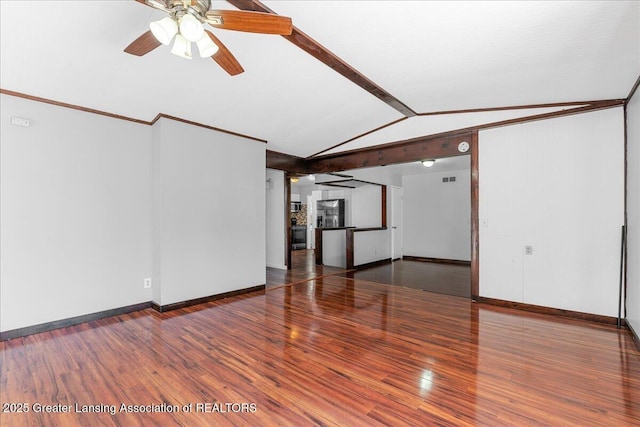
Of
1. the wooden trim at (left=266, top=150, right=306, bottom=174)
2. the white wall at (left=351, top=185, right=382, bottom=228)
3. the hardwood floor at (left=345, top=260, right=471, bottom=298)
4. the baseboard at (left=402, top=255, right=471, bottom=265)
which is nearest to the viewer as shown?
the hardwood floor at (left=345, top=260, right=471, bottom=298)

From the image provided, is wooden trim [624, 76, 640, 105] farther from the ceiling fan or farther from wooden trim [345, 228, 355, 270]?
wooden trim [345, 228, 355, 270]

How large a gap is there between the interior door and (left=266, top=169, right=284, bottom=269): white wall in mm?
3166

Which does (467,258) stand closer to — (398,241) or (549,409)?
(398,241)

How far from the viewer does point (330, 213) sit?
9219 millimetres

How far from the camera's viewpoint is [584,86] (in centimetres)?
295

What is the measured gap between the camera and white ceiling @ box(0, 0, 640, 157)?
2006 millimetres

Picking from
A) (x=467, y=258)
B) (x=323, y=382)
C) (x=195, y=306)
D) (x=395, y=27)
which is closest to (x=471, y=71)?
(x=395, y=27)

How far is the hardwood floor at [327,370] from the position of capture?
179 centimetres

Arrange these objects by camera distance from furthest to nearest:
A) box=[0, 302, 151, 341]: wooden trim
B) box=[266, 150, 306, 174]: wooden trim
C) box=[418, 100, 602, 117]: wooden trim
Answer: box=[266, 150, 306, 174]: wooden trim
box=[418, 100, 602, 117]: wooden trim
box=[0, 302, 151, 341]: wooden trim

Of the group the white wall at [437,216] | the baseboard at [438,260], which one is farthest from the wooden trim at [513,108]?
the baseboard at [438,260]

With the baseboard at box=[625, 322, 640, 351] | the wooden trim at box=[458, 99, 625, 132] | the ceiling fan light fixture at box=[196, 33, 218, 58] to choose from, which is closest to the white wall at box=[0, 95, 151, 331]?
the ceiling fan light fixture at box=[196, 33, 218, 58]

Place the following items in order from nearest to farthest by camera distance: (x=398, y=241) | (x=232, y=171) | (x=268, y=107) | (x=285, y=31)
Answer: (x=285, y=31)
(x=268, y=107)
(x=232, y=171)
(x=398, y=241)

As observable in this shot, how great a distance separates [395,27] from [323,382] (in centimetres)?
267

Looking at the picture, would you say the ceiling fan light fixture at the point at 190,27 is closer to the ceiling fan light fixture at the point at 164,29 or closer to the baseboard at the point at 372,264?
the ceiling fan light fixture at the point at 164,29
